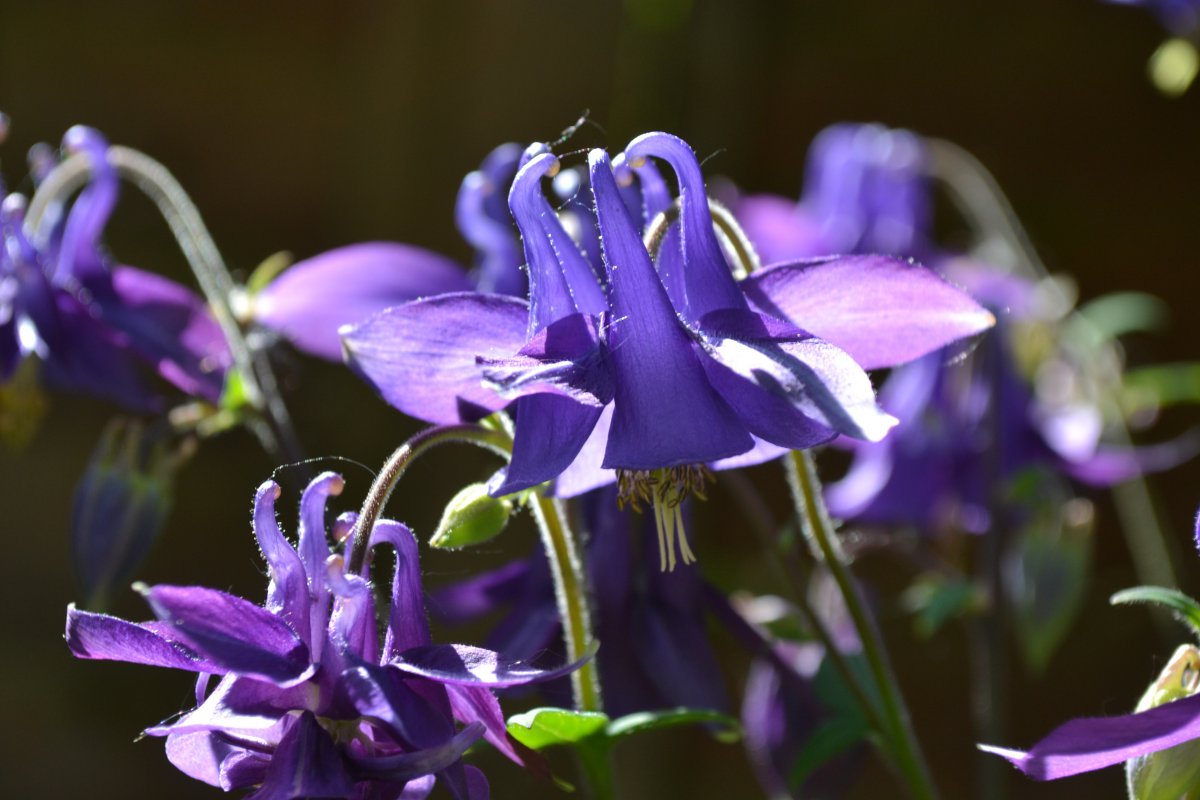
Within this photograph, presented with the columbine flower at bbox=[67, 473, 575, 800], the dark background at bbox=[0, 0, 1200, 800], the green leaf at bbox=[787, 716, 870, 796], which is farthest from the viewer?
the dark background at bbox=[0, 0, 1200, 800]

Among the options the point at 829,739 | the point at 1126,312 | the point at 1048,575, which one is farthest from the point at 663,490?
the point at 1126,312

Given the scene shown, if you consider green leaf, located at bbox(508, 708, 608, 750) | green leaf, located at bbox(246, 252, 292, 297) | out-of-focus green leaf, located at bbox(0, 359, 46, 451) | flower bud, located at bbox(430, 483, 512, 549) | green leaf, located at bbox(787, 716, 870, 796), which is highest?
green leaf, located at bbox(246, 252, 292, 297)

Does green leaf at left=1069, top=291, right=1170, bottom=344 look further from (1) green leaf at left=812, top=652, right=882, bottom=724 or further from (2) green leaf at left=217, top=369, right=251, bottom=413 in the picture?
(2) green leaf at left=217, top=369, right=251, bottom=413

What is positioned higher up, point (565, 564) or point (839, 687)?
point (565, 564)

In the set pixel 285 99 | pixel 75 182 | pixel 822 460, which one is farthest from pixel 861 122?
pixel 75 182

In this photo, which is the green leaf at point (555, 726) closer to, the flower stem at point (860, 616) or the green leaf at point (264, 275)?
the flower stem at point (860, 616)

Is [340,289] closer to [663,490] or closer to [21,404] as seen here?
[21,404]

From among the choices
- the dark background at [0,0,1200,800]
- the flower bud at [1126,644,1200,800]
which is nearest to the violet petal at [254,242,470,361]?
the flower bud at [1126,644,1200,800]
